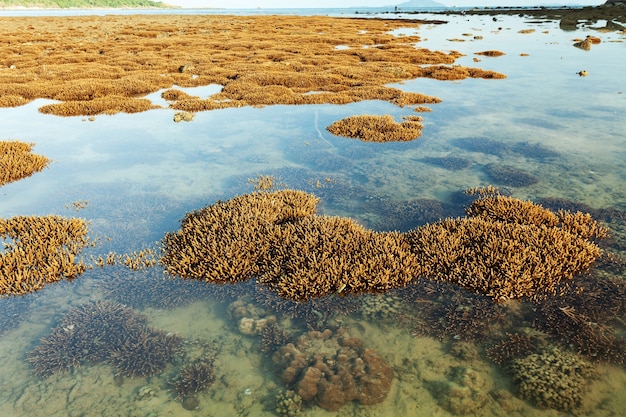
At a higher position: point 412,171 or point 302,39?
point 302,39

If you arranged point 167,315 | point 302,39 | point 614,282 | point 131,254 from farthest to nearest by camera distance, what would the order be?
point 302,39 < point 131,254 < point 614,282 < point 167,315

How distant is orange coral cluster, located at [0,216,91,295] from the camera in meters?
6.08

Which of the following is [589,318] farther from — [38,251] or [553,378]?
[38,251]

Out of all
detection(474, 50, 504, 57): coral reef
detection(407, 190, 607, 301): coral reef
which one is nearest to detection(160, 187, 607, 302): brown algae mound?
detection(407, 190, 607, 301): coral reef

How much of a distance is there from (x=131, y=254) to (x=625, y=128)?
16578mm

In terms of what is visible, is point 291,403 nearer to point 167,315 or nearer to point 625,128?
point 167,315

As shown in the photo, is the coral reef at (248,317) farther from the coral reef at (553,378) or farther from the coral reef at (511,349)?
the coral reef at (553,378)

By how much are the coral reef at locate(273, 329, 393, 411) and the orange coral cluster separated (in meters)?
4.19

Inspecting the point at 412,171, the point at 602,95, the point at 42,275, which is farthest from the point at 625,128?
the point at 42,275

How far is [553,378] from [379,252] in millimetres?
2971

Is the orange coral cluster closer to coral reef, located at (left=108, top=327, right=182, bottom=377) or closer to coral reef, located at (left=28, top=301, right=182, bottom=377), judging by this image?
coral reef, located at (left=28, top=301, right=182, bottom=377)

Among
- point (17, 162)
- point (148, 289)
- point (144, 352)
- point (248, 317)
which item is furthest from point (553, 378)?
point (17, 162)

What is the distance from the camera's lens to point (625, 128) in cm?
1371

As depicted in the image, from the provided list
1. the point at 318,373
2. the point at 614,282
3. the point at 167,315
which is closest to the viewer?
the point at 318,373
